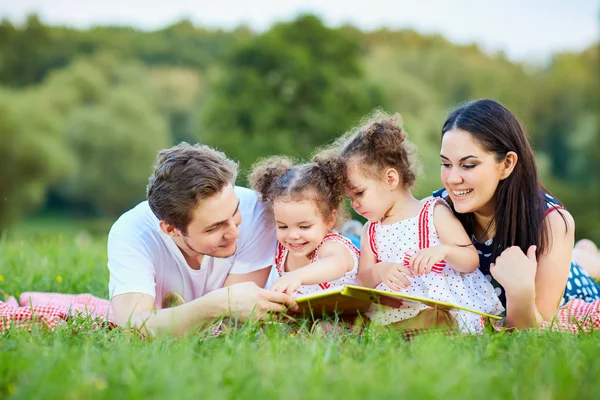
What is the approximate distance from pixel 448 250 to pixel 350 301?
0.65m

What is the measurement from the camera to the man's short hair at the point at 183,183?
3773 mm

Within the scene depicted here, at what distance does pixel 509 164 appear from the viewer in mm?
3977

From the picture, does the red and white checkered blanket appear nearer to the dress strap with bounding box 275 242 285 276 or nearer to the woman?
the dress strap with bounding box 275 242 285 276

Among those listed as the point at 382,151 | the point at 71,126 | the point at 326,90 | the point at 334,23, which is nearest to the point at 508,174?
the point at 382,151

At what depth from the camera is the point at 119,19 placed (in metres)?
52.2

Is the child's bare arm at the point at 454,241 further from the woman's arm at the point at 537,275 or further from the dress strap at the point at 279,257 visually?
the dress strap at the point at 279,257

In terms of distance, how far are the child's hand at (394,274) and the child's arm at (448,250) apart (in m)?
0.07

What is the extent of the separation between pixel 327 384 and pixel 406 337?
132 cm

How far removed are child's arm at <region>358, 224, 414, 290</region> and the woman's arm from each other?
19.1 inches

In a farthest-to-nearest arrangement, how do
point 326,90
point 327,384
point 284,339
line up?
point 326,90 → point 284,339 → point 327,384

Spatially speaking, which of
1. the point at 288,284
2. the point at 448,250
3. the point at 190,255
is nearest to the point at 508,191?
the point at 448,250

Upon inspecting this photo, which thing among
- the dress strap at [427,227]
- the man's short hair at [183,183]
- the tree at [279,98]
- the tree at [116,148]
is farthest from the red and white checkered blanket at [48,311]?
the tree at [116,148]

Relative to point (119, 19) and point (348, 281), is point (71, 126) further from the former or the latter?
point (348, 281)

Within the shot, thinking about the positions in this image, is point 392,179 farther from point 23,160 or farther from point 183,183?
point 23,160
